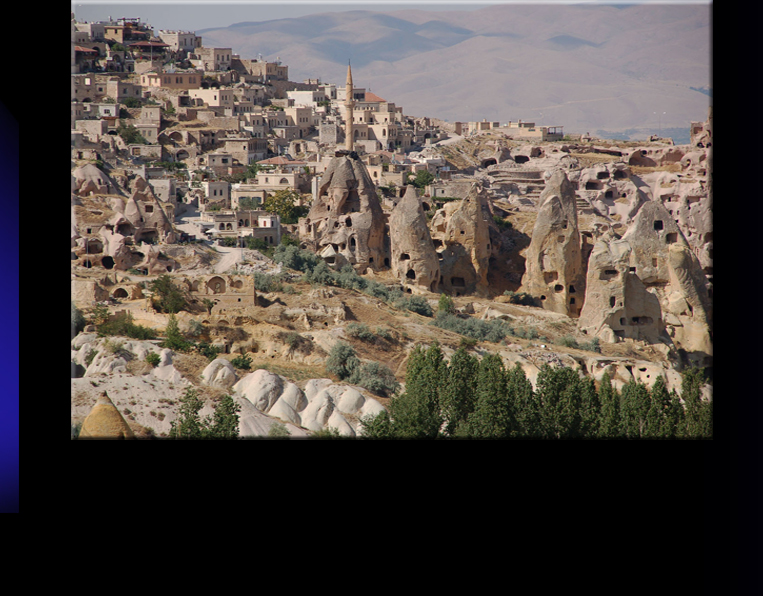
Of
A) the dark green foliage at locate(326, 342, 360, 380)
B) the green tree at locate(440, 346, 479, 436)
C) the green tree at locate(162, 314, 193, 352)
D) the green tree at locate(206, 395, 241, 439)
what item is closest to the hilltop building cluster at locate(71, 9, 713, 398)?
the green tree at locate(162, 314, 193, 352)

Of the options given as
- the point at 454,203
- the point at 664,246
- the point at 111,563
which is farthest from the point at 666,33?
the point at 111,563

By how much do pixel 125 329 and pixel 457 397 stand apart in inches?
229

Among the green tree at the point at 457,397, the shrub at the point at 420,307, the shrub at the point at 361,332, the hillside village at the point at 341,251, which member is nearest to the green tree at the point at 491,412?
the green tree at the point at 457,397

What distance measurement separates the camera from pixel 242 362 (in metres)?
12.4

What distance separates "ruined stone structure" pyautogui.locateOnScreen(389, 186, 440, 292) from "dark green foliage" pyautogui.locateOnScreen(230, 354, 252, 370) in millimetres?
9167

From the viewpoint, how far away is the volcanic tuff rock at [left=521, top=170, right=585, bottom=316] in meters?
21.6

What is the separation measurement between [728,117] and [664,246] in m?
14.4

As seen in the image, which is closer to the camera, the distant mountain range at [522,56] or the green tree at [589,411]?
the green tree at [589,411]

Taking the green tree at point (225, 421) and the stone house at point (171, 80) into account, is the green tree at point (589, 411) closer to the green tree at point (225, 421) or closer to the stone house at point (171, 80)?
the green tree at point (225, 421)

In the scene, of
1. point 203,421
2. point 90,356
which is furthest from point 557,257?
point 203,421

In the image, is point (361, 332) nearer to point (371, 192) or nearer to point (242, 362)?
point (242, 362)

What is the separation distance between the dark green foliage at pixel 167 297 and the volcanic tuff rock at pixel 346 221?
6224 millimetres

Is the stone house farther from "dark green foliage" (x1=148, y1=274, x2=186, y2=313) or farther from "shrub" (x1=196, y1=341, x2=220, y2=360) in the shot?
"shrub" (x1=196, y1=341, x2=220, y2=360)

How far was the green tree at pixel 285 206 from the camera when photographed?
84.7 ft
